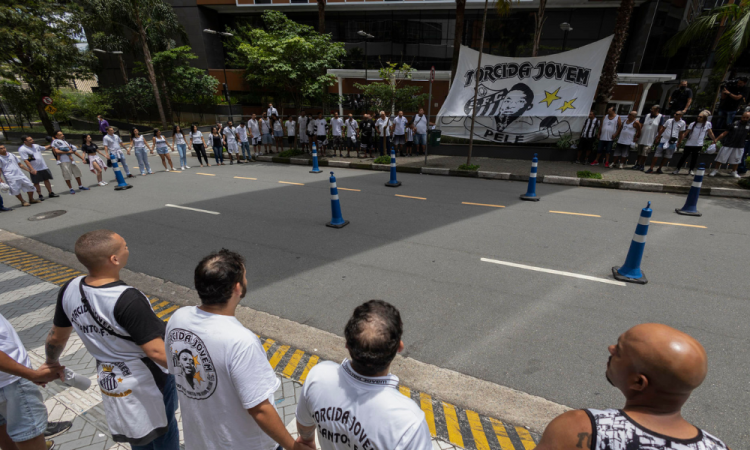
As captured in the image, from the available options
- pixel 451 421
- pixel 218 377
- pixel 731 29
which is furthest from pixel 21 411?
pixel 731 29

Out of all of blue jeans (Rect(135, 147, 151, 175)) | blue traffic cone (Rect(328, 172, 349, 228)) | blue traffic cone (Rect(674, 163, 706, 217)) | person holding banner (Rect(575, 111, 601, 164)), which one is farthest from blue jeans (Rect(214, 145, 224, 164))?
blue traffic cone (Rect(674, 163, 706, 217))

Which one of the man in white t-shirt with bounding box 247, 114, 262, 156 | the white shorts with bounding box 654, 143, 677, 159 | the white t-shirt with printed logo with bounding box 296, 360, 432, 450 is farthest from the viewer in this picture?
the man in white t-shirt with bounding box 247, 114, 262, 156

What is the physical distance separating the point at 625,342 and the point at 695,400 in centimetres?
265

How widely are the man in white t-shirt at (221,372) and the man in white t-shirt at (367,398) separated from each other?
11.6 inches

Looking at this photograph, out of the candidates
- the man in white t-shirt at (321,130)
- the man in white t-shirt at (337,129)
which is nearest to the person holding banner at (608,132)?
the man in white t-shirt at (337,129)

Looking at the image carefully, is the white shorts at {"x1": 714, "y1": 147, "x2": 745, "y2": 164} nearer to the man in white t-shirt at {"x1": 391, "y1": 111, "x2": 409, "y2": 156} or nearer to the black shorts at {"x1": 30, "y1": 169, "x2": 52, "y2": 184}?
the man in white t-shirt at {"x1": 391, "y1": 111, "x2": 409, "y2": 156}

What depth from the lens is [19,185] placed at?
9797mm

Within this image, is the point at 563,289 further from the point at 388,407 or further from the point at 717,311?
the point at 388,407

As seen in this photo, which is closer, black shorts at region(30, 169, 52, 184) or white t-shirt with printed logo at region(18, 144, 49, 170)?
white t-shirt with printed logo at region(18, 144, 49, 170)

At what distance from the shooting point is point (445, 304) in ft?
14.6

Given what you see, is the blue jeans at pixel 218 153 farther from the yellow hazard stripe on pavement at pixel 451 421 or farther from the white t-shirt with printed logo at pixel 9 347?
the white t-shirt with printed logo at pixel 9 347

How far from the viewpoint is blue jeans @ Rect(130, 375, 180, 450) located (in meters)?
2.20

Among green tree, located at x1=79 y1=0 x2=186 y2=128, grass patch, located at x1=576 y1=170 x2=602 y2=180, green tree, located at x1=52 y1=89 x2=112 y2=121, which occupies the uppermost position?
green tree, located at x1=79 y1=0 x2=186 y2=128

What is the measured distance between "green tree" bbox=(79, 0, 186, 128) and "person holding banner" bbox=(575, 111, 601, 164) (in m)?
28.6
